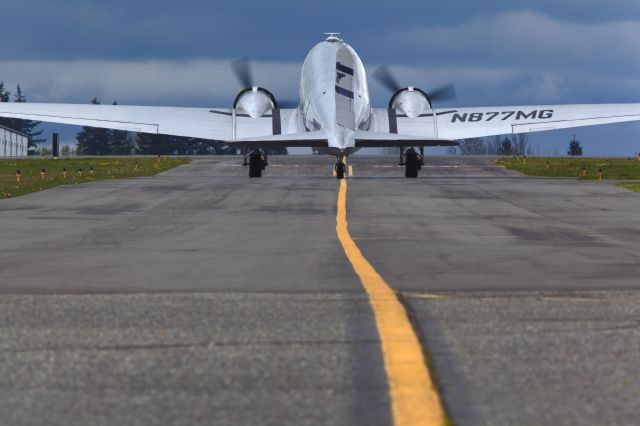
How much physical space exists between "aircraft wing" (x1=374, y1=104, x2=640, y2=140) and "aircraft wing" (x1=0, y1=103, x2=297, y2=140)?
16.2 ft

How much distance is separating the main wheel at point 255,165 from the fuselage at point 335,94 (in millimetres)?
2387

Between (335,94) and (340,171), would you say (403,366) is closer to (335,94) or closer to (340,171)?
(340,171)

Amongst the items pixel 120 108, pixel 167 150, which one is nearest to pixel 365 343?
pixel 120 108

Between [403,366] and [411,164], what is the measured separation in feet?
132

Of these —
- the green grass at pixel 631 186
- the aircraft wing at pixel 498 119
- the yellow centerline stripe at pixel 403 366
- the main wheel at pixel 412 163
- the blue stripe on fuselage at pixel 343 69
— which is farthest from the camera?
the aircraft wing at pixel 498 119

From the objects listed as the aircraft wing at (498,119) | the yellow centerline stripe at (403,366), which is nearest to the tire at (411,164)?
the aircraft wing at (498,119)

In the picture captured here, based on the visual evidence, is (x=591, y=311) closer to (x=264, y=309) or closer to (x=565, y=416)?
Result: (x=264, y=309)

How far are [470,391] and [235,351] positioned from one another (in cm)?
146

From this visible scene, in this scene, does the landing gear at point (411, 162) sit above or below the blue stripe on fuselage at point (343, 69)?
below

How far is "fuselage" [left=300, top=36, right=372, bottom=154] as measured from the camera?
42.5 m

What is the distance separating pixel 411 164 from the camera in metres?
45.2

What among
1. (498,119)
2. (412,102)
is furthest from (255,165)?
(498,119)

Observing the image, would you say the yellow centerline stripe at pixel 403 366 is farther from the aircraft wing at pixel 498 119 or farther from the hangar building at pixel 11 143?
the hangar building at pixel 11 143

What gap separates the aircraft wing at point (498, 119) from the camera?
5059 cm
